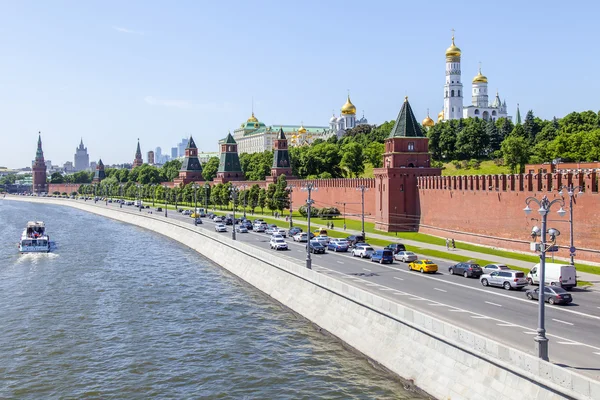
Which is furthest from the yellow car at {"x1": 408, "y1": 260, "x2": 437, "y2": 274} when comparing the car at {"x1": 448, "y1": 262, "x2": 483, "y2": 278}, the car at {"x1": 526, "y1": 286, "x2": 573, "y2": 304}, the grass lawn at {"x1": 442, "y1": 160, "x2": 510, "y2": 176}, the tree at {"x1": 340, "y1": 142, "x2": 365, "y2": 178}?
the tree at {"x1": 340, "y1": 142, "x2": 365, "y2": 178}

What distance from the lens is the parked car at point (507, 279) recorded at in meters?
33.1

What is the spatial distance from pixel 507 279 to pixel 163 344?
17638 millimetres

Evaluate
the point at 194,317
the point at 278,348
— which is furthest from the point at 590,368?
the point at 194,317

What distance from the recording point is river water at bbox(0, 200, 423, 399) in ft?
76.9

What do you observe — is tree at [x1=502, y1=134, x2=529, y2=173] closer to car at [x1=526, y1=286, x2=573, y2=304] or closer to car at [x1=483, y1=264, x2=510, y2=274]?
car at [x1=483, y1=264, x2=510, y2=274]

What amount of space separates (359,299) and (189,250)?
4112 centimetres

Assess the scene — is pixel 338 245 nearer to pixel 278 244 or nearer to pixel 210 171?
pixel 278 244

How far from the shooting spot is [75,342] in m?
29.2

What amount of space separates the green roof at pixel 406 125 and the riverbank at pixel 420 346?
3047 cm

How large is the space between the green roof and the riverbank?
30473mm

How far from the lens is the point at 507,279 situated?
3353cm

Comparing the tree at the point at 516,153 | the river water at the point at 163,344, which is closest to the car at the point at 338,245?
the river water at the point at 163,344

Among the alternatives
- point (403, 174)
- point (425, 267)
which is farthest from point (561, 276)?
point (403, 174)

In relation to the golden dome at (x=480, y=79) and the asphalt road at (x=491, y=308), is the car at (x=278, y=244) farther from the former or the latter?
the golden dome at (x=480, y=79)
